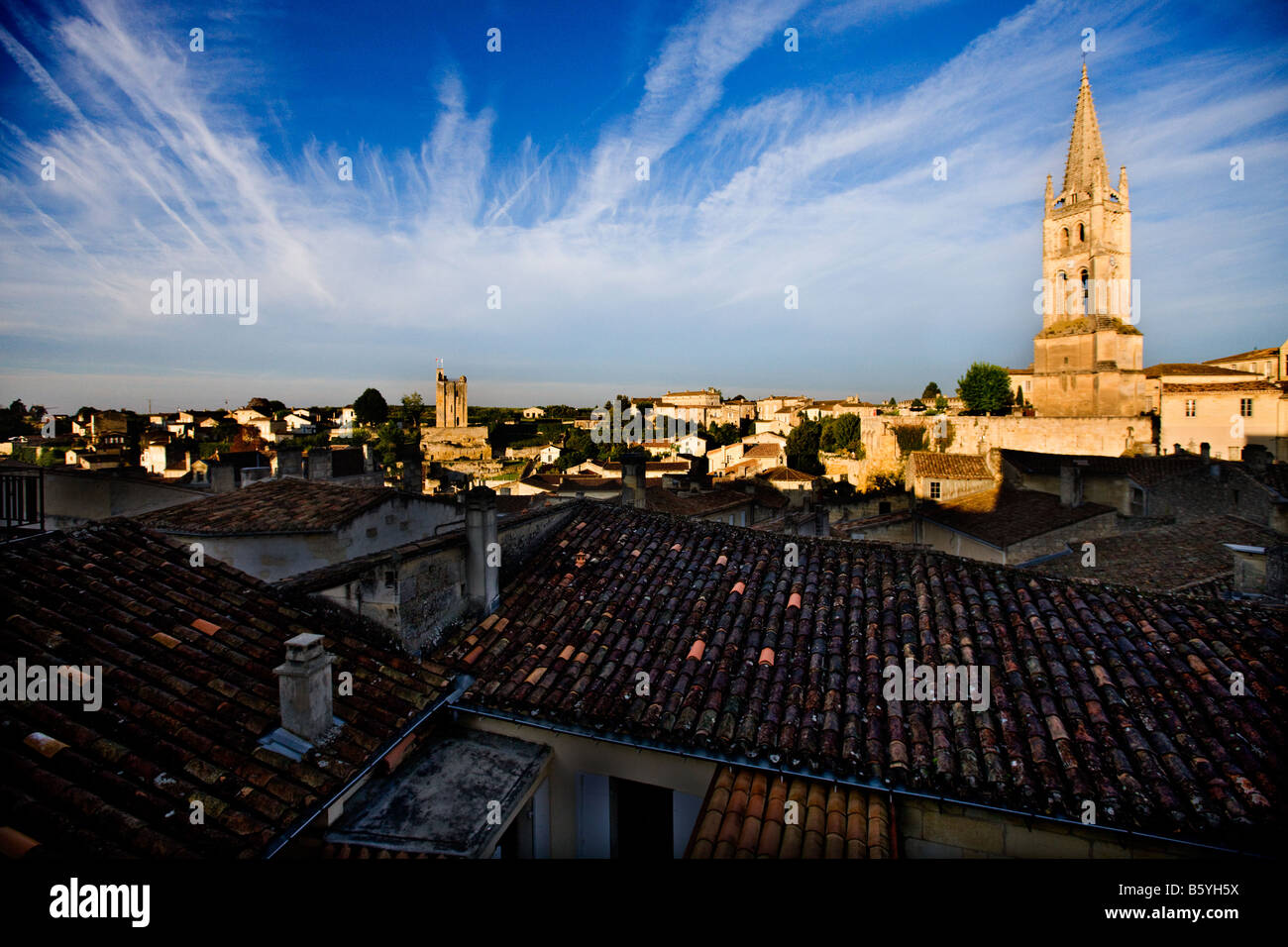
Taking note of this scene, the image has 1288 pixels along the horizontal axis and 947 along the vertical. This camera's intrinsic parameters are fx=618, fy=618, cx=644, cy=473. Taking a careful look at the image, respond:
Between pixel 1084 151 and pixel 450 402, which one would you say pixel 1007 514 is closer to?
pixel 1084 151

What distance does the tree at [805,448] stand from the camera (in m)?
65.6

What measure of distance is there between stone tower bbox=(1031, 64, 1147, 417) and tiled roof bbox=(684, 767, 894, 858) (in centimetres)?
4912

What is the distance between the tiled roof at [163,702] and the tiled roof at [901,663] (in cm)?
131

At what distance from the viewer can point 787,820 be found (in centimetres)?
466

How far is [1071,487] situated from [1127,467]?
391 cm

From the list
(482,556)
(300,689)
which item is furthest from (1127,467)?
(300,689)

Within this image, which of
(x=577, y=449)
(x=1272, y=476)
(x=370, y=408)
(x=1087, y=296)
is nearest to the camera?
(x=1272, y=476)

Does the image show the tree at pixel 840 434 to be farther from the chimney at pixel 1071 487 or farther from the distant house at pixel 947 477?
the chimney at pixel 1071 487

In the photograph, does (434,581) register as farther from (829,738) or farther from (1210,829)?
(1210,829)

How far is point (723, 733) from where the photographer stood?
536 centimetres

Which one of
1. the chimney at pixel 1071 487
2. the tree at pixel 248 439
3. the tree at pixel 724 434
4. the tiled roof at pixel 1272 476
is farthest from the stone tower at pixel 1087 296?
the tree at pixel 248 439

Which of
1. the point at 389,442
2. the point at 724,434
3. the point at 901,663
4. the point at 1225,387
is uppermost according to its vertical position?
the point at 1225,387

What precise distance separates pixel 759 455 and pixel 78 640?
59.6m
